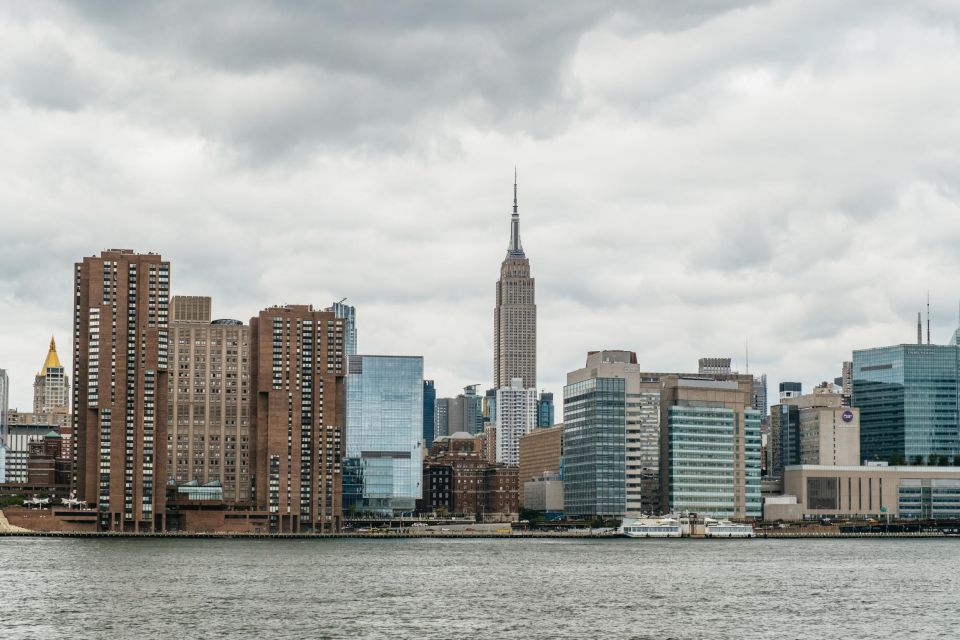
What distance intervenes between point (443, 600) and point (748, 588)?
116ft

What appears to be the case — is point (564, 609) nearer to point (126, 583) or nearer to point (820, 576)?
point (126, 583)

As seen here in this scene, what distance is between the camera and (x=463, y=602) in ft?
453

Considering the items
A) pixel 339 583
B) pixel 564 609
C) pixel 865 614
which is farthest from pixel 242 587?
pixel 865 614

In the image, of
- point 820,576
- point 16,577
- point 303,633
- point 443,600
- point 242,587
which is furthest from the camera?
point 820,576

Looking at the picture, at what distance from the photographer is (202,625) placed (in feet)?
379

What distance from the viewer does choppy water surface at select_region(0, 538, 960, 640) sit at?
11488 centimetres

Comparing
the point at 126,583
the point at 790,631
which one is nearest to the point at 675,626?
the point at 790,631

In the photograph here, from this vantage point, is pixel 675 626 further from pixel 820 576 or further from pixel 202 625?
pixel 820 576

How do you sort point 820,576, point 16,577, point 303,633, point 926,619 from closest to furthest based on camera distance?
1. point 303,633
2. point 926,619
3. point 16,577
4. point 820,576

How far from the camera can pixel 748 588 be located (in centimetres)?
15812

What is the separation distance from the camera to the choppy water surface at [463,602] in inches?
4523

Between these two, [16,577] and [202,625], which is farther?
[16,577]

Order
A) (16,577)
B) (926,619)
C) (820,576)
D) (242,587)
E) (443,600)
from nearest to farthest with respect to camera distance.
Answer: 1. (926,619)
2. (443,600)
3. (242,587)
4. (16,577)
5. (820,576)

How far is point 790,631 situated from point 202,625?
43.7m
